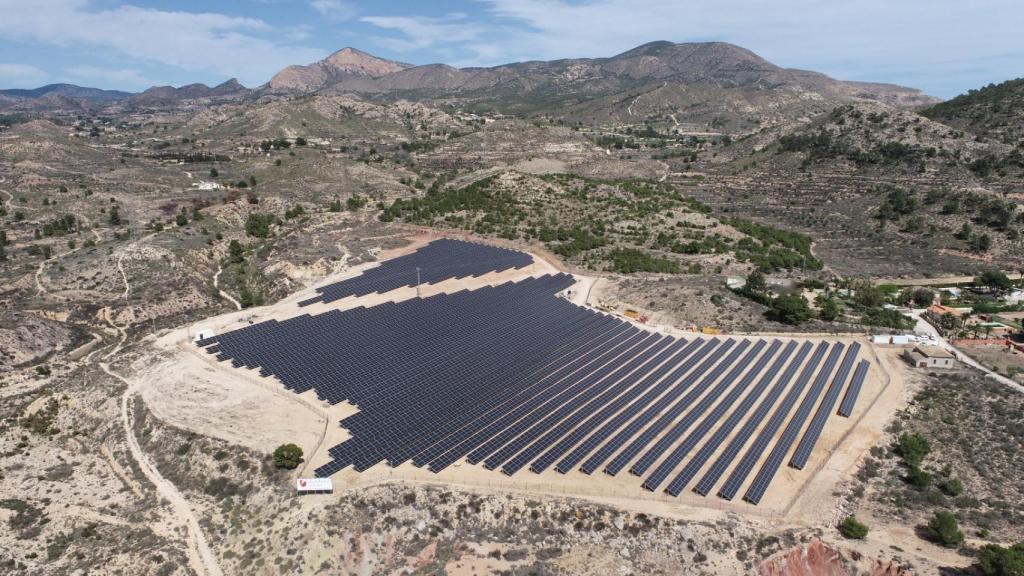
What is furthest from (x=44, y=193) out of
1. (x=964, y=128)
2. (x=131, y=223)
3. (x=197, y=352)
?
(x=964, y=128)

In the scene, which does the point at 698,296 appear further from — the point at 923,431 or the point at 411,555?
the point at 411,555

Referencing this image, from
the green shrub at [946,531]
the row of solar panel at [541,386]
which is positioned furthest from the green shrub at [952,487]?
the row of solar panel at [541,386]

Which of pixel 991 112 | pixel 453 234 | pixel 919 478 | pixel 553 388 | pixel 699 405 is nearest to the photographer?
pixel 919 478

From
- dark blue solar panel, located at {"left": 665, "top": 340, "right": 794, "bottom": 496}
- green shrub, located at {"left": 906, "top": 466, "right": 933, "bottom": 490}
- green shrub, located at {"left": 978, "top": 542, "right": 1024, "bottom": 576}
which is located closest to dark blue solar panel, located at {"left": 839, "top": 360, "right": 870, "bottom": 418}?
dark blue solar panel, located at {"left": 665, "top": 340, "right": 794, "bottom": 496}

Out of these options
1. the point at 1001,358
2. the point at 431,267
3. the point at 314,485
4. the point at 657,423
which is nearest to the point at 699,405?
the point at 657,423

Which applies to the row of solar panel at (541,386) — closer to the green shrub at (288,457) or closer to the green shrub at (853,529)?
the green shrub at (288,457)

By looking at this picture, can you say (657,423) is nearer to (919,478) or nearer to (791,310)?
(919,478)

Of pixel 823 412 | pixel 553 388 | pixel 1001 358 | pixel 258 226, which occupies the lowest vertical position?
pixel 823 412
